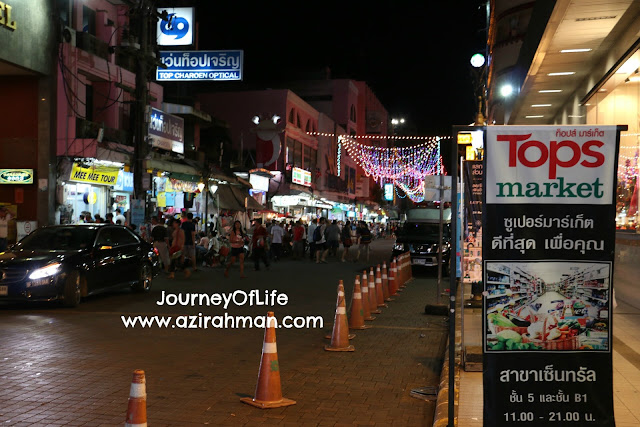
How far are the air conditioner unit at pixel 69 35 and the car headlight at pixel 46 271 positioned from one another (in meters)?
12.1

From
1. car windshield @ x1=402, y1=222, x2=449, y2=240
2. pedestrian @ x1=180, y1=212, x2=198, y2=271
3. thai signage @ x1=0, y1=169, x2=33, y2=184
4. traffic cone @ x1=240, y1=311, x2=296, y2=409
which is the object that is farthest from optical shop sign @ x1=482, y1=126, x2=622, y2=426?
thai signage @ x1=0, y1=169, x2=33, y2=184

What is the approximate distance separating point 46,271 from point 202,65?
1291 centimetres

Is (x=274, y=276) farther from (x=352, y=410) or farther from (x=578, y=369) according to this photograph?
(x=578, y=369)

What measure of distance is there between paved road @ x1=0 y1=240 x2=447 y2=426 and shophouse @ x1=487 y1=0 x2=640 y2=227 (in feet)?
13.7

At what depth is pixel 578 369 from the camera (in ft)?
15.2

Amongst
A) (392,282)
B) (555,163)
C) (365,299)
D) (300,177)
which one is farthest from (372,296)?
(300,177)

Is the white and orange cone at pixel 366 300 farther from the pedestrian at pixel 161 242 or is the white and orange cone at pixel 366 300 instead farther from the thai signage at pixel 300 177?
the thai signage at pixel 300 177

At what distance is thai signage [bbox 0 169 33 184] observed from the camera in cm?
2212

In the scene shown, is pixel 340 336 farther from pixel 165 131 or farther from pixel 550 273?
pixel 165 131

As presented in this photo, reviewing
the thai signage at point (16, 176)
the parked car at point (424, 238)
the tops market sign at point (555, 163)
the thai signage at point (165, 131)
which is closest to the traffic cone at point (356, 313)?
the tops market sign at point (555, 163)

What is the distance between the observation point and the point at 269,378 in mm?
6746

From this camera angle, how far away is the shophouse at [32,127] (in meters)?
22.0

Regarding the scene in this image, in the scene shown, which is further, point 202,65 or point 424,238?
point 202,65

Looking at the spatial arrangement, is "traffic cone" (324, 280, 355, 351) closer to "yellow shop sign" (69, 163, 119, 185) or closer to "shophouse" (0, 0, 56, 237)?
"shophouse" (0, 0, 56, 237)
